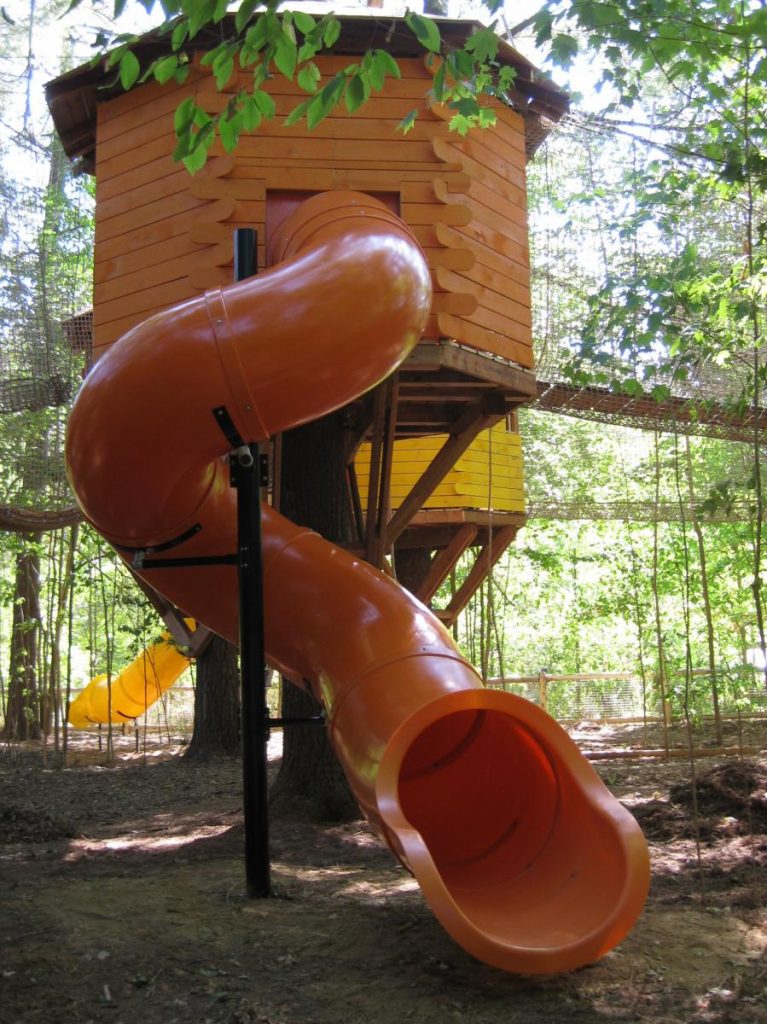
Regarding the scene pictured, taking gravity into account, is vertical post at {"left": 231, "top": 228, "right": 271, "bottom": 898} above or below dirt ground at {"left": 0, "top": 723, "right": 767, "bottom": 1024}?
above

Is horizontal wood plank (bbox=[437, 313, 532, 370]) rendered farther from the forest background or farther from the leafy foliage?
the leafy foliage

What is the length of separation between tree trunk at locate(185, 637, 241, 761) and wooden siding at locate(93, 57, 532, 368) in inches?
225

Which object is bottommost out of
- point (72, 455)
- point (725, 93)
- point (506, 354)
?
point (72, 455)

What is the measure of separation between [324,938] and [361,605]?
1.36 metres

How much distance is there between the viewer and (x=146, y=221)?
626cm

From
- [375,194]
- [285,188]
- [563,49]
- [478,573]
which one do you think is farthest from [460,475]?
[563,49]

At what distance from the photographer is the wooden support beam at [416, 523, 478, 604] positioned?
1099cm

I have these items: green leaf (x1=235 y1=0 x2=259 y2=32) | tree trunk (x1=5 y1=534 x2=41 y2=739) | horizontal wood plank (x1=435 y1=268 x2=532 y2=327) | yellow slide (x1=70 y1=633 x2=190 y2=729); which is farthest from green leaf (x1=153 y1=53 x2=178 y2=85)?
yellow slide (x1=70 y1=633 x2=190 y2=729)

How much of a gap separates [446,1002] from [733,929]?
1.39 metres

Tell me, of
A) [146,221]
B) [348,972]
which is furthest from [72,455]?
[146,221]

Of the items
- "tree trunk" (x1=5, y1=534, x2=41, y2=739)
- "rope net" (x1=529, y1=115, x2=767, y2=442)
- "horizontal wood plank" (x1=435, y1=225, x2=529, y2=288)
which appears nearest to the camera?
"horizontal wood plank" (x1=435, y1=225, x2=529, y2=288)

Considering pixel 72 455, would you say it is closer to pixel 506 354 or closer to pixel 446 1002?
pixel 446 1002

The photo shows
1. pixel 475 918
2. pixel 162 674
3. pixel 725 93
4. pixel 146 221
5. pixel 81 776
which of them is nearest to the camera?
pixel 475 918

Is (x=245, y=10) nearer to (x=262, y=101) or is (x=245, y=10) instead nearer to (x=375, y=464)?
(x=262, y=101)
